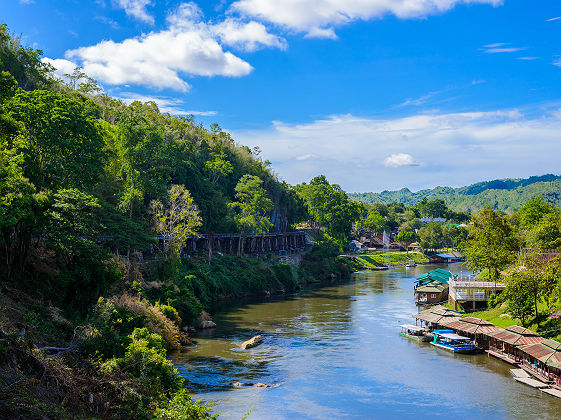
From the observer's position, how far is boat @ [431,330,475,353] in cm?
4650

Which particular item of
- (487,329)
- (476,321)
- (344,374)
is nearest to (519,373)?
(487,329)

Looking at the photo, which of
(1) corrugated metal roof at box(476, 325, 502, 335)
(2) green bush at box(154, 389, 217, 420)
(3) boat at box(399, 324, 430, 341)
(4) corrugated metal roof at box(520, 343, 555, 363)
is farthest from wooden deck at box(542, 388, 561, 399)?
(2) green bush at box(154, 389, 217, 420)

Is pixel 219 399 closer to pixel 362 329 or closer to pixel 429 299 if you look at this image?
pixel 362 329

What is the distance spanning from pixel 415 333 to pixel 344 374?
16.5 metres

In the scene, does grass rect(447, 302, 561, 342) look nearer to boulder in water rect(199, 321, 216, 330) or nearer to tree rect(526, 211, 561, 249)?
tree rect(526, 211, 561, 249)

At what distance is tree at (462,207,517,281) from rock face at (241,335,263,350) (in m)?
31.2

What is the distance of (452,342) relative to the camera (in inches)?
1914

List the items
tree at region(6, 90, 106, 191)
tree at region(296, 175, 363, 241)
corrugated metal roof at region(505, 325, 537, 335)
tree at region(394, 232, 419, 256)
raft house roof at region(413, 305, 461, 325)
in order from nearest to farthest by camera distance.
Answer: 1. corrugated metal roof at region(505, 325, 537, 335)
2. tree at region(6, 90, 106, 191)
3. raft house roof at region(413, 305, 461, 325)
4. tree at region(296, 175, 363, 241)
5. tree at region(394, 232, 419, 256)

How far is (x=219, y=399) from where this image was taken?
32625mm

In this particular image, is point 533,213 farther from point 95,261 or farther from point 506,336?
point 95,261

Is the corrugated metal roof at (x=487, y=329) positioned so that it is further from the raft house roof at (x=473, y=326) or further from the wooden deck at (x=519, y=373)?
the wooden deck at (x=519, y=373)

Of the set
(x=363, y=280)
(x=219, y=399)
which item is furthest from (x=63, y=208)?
(x=363, y=280)

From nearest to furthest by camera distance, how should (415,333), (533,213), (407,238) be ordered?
(415,333) → (533,213) → (407,238)

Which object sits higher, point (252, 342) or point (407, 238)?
point (407, 238)
